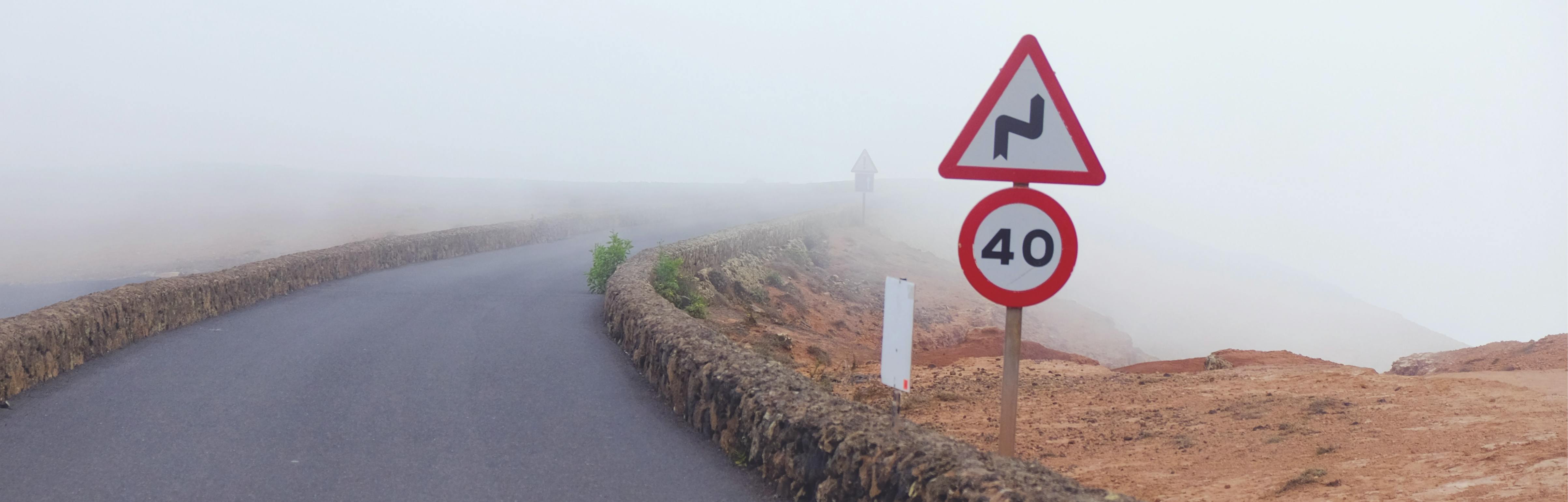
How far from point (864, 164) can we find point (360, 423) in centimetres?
2634

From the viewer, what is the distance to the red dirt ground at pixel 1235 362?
11812 mm

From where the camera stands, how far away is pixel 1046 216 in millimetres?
3982

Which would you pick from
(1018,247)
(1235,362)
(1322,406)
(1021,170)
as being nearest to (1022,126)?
(1021,170)

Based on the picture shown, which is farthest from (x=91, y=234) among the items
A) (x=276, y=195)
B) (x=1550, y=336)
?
(x=1550, y=336)

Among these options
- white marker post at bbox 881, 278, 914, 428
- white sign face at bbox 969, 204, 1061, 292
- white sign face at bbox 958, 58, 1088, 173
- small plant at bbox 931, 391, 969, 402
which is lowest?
small plant at bbox 931, 391, 969, 402

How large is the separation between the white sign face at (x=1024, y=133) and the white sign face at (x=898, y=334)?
2.99ft

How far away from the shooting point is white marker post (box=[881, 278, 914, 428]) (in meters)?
4.78

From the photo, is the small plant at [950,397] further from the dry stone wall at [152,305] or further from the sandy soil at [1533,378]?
the dry stone wall at [152,305]

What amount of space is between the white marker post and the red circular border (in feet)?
2.15

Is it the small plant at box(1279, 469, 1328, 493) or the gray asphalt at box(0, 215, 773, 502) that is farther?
the gray asphalt at box(0, 215, 773, 502)

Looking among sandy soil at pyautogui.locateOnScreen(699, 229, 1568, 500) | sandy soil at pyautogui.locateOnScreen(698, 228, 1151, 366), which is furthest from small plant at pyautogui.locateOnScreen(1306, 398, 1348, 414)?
sandy soil at pyautogui.locateOnScreen(698, 228, 1151, 366)

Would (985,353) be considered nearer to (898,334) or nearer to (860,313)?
(898,334)

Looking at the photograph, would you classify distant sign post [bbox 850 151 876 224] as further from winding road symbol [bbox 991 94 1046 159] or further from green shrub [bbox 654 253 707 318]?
winding road symbol [bbox 991 94 1046 159]

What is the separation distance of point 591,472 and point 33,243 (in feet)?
134
